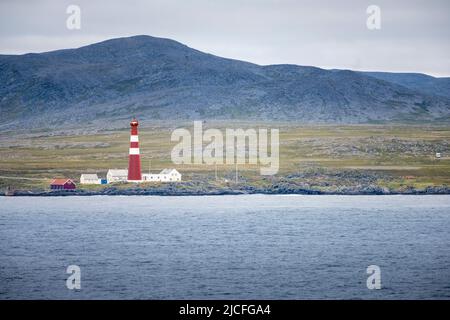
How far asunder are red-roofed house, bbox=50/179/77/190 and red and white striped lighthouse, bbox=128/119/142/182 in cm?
868

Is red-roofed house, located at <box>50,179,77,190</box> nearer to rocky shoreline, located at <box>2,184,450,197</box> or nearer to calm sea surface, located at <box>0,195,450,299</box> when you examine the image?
rocky shoreline, located at <box>2,184,450,197</box>

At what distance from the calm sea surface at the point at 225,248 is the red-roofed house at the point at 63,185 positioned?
13077mm

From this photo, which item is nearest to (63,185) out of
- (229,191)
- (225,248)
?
(229,191)

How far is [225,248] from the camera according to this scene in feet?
243

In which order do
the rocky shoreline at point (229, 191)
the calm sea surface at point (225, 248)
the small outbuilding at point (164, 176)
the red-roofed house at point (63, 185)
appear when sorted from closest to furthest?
the calm sea surface at point (225, 248) < the rocky shoreline at point (229, 191) < the red-roofed house at point (63, 185) < the small outbuilding at point (164, 176)

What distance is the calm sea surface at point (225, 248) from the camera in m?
54.8

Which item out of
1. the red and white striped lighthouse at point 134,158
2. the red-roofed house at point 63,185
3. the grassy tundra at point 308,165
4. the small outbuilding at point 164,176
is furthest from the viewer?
the grassy tundra at point 308,165

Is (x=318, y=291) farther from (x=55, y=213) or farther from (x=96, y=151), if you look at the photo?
(x=96, y=151)

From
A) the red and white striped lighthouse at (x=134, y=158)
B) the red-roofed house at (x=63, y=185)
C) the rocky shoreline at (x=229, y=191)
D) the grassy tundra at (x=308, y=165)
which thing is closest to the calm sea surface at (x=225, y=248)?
the red and white striped lighthouse at (x=134, y=158)

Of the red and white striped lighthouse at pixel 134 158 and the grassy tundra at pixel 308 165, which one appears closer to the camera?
the red and white striped lighthouse at pixel 134 158

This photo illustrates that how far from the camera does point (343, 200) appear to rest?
5044 inches

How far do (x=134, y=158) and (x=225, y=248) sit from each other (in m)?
58.7

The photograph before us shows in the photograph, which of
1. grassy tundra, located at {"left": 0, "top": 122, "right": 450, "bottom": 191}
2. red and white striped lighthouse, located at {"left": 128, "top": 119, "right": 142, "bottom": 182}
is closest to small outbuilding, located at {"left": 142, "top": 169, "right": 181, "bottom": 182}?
grassy tundra, located at {"left": 0, "top": 122, "right": 450, "bottom": 191}

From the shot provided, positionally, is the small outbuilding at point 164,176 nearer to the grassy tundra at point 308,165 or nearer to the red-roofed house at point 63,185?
the grassy tundra at point 308,165
